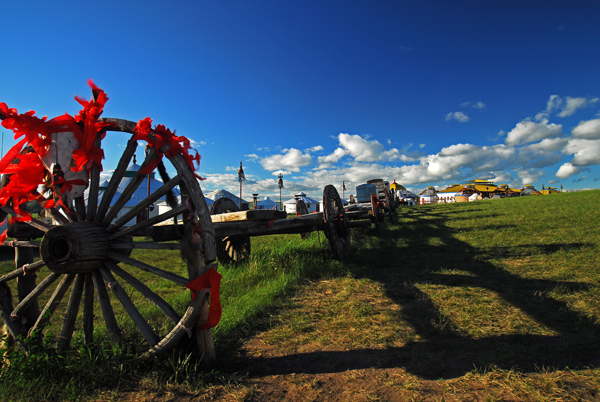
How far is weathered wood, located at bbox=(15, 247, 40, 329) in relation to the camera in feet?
9.25

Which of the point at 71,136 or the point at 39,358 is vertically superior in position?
the point at 71,136

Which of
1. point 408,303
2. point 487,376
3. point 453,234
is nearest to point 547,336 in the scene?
point 487,376

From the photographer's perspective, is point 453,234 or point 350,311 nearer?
point 350,311

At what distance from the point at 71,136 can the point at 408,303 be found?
4.05 m

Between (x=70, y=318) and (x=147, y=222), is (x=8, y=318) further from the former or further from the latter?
(x=147, y=222)

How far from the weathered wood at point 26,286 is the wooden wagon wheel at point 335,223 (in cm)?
416

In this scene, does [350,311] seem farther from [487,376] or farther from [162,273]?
[162,273]

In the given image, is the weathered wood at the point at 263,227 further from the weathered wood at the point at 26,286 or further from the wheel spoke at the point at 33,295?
the weathered wood at the point at 26,286

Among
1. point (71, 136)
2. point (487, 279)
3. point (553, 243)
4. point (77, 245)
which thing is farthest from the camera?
point (553, 243)

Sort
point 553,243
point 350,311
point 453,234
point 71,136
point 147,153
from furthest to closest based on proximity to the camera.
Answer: point 453,234 < point 553,243 < point 350,311 < point 147,153 < point 71,136

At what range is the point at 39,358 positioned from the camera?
2.21 meters

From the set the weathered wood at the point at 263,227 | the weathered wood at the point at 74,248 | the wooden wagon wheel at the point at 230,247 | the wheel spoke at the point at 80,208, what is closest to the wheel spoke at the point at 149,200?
the weathered wood at the point at 74,248

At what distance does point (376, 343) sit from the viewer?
2.89 m

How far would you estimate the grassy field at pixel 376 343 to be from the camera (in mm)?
2150
